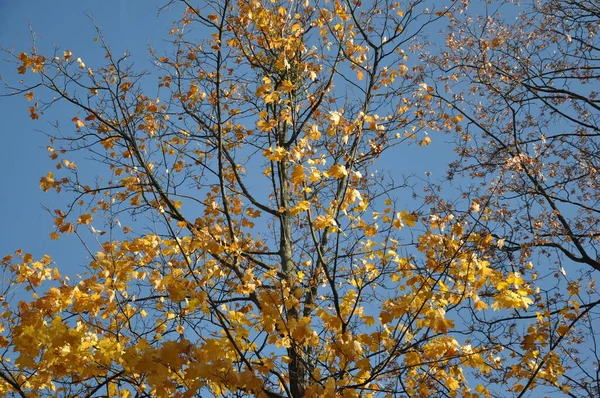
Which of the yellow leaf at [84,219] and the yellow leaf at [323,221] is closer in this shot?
the yellow leaf at [323,221]

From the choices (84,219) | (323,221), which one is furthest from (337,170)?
(84,219)

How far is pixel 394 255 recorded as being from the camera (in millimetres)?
4895

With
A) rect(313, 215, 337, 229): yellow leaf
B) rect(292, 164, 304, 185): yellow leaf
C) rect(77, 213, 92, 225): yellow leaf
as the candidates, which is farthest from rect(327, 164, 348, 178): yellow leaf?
rect(77, 213, 92, 225): yellow leaf

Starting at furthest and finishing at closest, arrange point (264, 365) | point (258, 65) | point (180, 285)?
point (258, 65) → point (180, 285) → point (264, 365)

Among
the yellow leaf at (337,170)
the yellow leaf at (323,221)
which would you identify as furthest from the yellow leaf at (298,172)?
the yellow leaf at (323,221)

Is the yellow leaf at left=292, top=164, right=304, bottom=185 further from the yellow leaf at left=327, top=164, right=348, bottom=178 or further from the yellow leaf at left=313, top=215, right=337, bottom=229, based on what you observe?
the yellow leaf at left=313, top=215, right=337, bottom=229

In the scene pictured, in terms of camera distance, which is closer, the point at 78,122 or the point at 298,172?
the point at 298,172

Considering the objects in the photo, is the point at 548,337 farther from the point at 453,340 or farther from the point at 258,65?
the point at 258,65

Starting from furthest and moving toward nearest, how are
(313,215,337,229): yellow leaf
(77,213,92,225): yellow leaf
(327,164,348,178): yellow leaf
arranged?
(77,213,92,225): yellow leaf
(313,215,337,229): yellow leaf
(327,164,348,178): yellow leaf

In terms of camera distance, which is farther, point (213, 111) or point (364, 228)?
point (213, 111)

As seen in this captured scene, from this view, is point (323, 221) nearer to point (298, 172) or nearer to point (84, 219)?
point (298, 172)

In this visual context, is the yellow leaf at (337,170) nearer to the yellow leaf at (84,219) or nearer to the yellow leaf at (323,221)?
the yellow leaf at (323,221)

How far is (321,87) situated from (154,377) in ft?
17.9

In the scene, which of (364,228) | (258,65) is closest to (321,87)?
(258,65)
